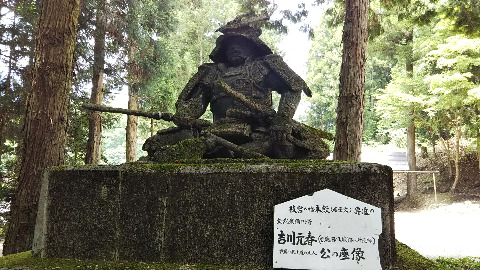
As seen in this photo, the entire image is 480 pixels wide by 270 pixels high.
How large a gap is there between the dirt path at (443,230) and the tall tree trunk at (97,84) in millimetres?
8786

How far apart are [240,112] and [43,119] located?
2.94 metres

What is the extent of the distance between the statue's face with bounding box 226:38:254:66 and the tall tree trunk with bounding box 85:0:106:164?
285 inches

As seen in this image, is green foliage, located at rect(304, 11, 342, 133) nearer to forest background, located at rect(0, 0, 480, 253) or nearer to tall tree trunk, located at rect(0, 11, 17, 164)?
forest background, located at rect(0, 0, 480, 253)

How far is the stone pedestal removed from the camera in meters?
2.03

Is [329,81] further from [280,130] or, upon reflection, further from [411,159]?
[280,130]

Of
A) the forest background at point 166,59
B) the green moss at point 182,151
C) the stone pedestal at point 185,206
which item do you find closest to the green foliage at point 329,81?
the forest background at point 166,59

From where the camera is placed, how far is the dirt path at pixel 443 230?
26.1ft

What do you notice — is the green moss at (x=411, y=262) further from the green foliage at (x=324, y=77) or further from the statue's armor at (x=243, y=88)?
the green foliage at (x=324, y=77)

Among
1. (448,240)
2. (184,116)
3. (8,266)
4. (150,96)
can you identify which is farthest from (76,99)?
(448,240)

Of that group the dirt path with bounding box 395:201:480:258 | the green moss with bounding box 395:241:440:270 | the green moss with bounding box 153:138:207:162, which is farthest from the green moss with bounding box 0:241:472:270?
the dirt path with bounding box 395:201:480:258

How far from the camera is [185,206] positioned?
85.0 inches

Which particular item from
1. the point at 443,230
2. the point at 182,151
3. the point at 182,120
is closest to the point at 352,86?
the point at 182,120

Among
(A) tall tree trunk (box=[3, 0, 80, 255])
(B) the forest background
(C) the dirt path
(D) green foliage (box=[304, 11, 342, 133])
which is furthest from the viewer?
(D) green foliage (box=[304, 11, 342, 133])

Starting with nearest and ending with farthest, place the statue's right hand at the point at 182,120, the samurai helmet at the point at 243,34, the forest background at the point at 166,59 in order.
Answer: the statue's right hand at the point at 182,120 < the samurai helmet at the point at 243,34 < the forest background at the point at 166,59
